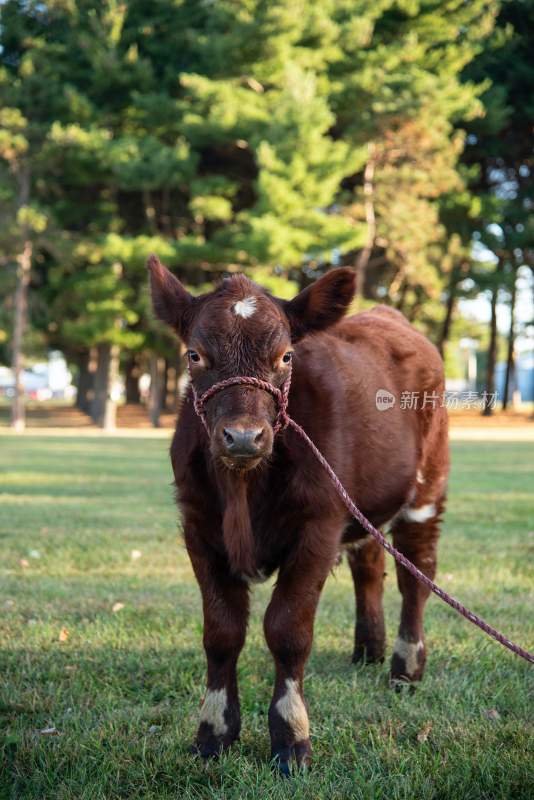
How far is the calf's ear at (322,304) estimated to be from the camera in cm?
368

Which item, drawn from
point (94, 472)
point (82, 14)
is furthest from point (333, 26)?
point (94, 472)

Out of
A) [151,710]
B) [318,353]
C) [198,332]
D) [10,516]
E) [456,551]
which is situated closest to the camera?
[198,332]

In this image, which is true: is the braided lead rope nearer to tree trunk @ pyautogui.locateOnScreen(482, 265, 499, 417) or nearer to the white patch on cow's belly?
the white patch on cow's belly

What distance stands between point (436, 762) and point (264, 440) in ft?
4.45

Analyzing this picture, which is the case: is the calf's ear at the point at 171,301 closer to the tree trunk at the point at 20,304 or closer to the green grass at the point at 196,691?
A: the green grass at the point at 196,691

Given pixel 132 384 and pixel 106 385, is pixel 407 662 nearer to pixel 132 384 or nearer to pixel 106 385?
pixel 106 385

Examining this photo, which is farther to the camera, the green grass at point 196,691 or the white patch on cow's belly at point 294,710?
the white patch on cow's belly at point 294,710

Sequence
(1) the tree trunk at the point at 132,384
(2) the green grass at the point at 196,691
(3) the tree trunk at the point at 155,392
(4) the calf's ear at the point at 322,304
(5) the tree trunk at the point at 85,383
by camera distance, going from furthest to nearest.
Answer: (1) the tree trunk at the point at 132,384 < (5) the tree trunk at the point at 85,383 < (3) the tree trunk at the point at 155,392 < (4) the calf's ear at the point at 322,304 < (2) the green grass at the point at 196,691

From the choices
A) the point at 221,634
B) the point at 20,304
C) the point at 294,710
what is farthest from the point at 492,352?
the point at 294,710

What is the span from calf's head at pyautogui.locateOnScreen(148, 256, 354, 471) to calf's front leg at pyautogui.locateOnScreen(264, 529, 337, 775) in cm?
55

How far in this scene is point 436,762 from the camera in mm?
3141

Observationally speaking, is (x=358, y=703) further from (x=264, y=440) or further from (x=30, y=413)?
(x=30, y=413)

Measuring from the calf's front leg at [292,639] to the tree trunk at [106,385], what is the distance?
30.0 m

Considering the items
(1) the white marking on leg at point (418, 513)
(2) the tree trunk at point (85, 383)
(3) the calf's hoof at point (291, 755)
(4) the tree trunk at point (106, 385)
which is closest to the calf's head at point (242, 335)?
(3) the calf's hoof at point (291, 755)
